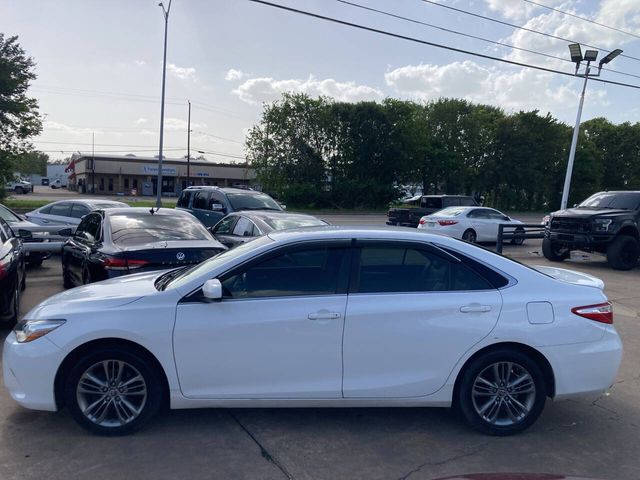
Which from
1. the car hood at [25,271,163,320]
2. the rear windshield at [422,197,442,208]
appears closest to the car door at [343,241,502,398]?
the car hood at [25,271,163,320]

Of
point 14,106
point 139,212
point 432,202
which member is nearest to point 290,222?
point 139,212

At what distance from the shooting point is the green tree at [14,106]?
25.3m

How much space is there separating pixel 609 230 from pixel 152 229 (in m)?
11.7

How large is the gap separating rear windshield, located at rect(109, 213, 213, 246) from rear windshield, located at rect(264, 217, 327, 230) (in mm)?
2691

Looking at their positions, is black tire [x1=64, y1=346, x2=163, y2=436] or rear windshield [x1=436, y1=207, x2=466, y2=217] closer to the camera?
black tire [x1=64, y1=346, x2=163, y2=436]

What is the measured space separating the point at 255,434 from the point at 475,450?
1.63 meters

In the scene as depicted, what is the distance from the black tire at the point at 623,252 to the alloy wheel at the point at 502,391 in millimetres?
11529

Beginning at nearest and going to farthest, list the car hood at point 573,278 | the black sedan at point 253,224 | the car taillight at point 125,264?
the car hood at point 573,278 → the car taillight at point 125,264 → the black sedan at point 253,224

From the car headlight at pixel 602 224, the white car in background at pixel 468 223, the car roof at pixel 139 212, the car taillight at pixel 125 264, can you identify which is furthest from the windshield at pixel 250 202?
the car headlight at pixel 602 224

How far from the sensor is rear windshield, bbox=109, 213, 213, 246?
7.10 metres

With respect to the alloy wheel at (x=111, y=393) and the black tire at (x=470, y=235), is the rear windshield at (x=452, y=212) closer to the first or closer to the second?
the black tire at (x=470, y=235)

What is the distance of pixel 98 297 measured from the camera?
413cm

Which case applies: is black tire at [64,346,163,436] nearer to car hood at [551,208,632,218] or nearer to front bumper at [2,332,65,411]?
front bumper at [2,332,65,411]

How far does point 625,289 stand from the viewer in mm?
11203
